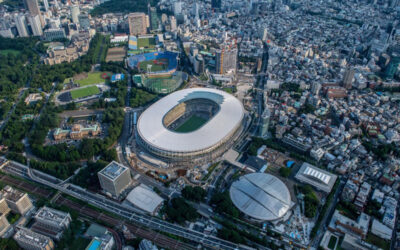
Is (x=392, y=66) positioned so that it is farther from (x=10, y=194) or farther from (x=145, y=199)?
(x=10, y=194)

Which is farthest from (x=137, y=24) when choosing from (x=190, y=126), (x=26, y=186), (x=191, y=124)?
(x=26, y=186)

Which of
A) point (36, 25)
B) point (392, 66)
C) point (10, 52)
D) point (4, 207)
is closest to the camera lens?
point (4, 207)

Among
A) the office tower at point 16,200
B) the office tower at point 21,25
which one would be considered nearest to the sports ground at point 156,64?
the office tower at point 16,200

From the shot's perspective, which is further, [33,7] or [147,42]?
[33,7]

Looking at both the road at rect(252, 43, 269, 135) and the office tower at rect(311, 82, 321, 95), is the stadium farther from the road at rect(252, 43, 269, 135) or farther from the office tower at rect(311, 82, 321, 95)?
the office tower at rect(311, 82, 321, 95)

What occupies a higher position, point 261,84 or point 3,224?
point 261,84
